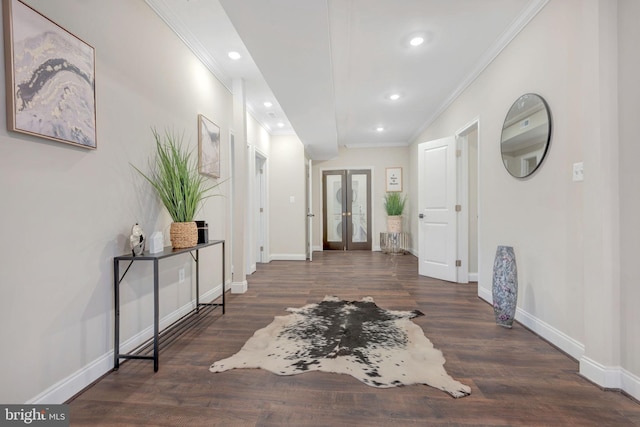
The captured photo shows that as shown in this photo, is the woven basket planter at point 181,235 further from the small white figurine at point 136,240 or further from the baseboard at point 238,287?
the baseboard at point 238,287

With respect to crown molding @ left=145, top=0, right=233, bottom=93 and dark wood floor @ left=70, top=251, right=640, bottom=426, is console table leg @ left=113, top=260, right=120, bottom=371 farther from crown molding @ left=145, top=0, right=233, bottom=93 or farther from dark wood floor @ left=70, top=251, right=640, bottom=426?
crown molding @ left=145, top=0, right=233, bottom=93

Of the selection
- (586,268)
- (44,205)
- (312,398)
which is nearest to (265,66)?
(44,205)

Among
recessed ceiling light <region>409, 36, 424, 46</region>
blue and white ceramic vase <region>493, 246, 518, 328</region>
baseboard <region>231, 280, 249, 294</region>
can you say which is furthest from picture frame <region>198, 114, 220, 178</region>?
blue and white ceramic vase <region>493, 246, 518, 328</region>

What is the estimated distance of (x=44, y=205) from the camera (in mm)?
1366

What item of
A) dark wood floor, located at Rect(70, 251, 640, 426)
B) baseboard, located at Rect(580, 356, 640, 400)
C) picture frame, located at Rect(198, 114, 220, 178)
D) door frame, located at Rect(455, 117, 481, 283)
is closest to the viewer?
dark wood floor, located at Rect(70, 251, 640, 426)

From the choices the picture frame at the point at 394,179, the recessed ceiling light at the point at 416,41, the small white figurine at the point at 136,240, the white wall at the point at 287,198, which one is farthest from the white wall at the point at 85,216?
the picture frame at the point at 394,179

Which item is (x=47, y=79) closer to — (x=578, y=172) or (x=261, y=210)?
(x=578, y=172)

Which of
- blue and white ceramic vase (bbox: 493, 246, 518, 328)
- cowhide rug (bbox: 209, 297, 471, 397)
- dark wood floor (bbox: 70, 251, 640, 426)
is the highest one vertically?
blue and white ceramic vase (bbox: 493, 246, 518, 328)

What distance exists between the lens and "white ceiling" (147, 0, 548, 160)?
212 centimetres

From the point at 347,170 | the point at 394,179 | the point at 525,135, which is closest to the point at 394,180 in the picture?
the point at 394,179

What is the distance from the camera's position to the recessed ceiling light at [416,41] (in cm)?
265

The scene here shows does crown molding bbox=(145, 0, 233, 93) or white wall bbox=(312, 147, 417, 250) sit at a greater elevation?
crown molding bbox=(145, 0, 233, 93)

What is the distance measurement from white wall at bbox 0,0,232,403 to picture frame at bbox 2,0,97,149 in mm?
66

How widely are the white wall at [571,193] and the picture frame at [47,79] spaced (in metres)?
2.90
